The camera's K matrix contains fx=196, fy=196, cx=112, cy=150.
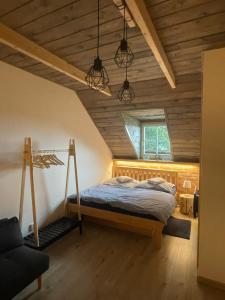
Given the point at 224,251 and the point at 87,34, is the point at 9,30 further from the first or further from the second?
the point at 224,251

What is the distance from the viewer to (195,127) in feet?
12.6

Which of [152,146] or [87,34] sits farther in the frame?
[152,146]

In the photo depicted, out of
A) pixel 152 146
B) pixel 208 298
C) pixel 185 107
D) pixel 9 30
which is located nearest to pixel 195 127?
pixel 185 107

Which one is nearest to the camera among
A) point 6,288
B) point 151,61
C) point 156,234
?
point 6,288

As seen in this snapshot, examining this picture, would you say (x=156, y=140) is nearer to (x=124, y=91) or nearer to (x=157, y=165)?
(x=157, y=165)

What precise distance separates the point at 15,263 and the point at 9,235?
14.5 inches

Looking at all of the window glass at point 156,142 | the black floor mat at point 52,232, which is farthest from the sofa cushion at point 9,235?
the window glass at point 156,142

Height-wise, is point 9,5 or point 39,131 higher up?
point 9,5

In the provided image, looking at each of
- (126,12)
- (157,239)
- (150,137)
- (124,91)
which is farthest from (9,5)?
(150,137)

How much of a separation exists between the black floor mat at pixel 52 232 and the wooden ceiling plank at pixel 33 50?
2.35 m

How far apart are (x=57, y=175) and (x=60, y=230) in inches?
38.2

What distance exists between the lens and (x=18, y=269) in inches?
72.7

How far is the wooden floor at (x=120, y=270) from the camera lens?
206 centimetres

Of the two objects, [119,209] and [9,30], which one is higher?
[9,30]
